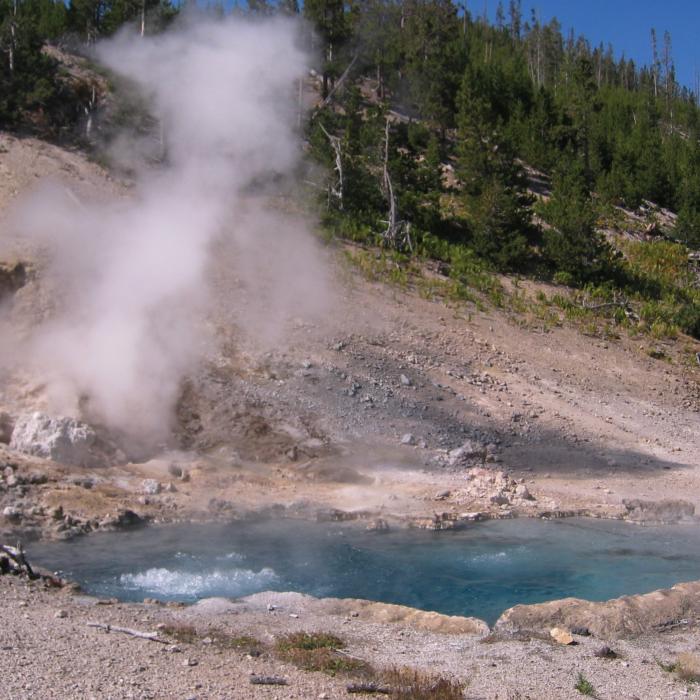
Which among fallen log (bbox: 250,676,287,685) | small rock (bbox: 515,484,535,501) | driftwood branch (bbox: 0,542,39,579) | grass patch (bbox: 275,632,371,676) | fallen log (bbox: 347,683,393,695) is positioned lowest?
fallen log (bbox: 347,683,393,695)

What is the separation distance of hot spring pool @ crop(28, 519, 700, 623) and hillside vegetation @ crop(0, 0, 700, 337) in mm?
10401

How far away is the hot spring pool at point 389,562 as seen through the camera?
8391 mm

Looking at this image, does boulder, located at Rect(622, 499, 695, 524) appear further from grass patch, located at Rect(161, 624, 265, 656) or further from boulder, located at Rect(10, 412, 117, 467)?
boulder, located at Rect(10, 412, 117, 467)

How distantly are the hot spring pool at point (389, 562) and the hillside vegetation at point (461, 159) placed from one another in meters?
10.4

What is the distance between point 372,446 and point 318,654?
23.4ft

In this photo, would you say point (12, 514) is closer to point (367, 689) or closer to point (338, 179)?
point (367, 689)

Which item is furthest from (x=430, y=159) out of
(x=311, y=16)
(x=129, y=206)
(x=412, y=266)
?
(x=129, y=206)

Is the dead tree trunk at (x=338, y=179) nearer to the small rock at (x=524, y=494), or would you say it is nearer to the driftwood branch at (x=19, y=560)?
the small rock at (x=524, y=494)

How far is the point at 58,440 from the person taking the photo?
451 inches

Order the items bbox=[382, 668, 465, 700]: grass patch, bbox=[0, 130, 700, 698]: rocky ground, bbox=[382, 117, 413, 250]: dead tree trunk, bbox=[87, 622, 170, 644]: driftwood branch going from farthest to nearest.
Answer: bbox=[382, 117, 413, 250]: dead tree trunk < bbox=[0, 130, 700, 698]: rocky ground < bbox=[87, 622, 170, 644]: driftwood branch < bbox=[382, 668, 465, 700]: grass patch

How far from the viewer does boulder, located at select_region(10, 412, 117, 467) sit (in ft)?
37.4

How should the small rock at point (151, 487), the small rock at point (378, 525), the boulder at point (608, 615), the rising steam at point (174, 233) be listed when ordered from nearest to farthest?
the boulder at point (608, 615), the small rock at point (378, 525), the small rock at point (151, 487), the rising steam at point (174, 233)

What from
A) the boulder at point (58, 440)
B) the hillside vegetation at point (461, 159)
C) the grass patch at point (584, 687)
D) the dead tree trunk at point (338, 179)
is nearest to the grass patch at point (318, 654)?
the grass patch at point (584, 687)

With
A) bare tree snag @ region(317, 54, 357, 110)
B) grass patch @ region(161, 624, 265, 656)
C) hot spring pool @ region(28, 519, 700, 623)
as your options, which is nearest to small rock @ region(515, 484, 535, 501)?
hot spring pool @ region(28, 519, 700, 623)
